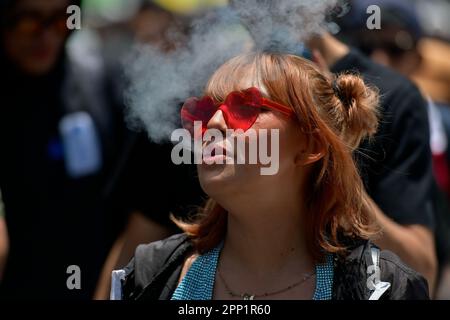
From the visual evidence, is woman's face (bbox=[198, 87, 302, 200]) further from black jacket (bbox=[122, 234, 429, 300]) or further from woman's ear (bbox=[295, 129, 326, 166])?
black jacket (bbox=[122, 234, 429, 300])

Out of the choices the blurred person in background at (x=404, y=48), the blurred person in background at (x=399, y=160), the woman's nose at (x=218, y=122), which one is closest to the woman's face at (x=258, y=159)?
the woman's nose at (x=218, y=122)

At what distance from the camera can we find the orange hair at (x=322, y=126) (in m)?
2.19

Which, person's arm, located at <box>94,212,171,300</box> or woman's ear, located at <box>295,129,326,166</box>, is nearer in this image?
woman's ear, located at <box>295,129,326,166</box>

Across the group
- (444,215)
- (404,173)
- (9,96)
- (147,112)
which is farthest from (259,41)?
(9,96)

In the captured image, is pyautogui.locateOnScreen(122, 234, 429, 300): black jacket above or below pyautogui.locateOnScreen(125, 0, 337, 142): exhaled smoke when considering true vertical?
below

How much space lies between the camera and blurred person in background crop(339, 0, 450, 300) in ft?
11.9

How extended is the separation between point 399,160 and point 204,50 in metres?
0.72

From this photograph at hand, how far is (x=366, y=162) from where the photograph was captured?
2691 millimetres

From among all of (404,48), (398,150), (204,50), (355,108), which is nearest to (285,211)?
(355,108)

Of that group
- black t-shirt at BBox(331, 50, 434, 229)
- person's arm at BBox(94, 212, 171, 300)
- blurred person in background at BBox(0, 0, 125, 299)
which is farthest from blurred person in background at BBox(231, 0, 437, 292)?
blurred person in background at BBox(0, 0, 125, 299)

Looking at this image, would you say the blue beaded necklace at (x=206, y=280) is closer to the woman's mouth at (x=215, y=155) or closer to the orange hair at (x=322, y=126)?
the orange hair at (x=322, y=126)

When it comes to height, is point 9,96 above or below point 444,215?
above
